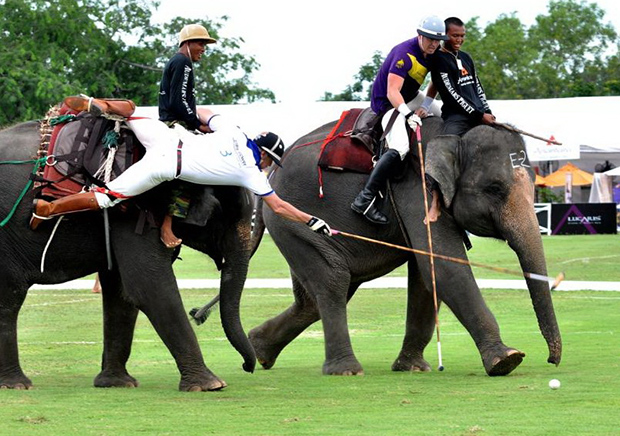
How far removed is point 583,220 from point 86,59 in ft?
74.7

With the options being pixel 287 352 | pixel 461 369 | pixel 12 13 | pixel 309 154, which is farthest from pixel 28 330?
pixel 12 13

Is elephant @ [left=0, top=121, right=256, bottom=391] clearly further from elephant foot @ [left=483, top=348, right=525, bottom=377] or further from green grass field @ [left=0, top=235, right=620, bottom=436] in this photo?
elephant foot @ [left=483, top=348, right=525, bottom=377]

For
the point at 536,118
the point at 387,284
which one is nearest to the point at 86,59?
the point at 536,118

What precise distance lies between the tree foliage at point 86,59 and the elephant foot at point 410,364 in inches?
1514

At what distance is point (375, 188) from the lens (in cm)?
1382

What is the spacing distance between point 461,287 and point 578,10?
112 meters

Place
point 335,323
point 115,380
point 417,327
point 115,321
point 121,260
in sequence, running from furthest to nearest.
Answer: point 417,327
point 335,323
point 115,321
point 115,380
point 121,260

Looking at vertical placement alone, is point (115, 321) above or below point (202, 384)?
above

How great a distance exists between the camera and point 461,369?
45.2 feet

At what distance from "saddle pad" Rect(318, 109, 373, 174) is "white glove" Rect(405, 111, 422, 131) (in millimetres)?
725

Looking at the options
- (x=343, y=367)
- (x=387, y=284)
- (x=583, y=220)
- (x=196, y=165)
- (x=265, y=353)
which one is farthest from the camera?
(x=583, y=220)

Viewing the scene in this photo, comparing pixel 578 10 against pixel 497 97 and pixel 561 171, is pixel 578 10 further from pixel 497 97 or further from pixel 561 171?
pixel 561 171

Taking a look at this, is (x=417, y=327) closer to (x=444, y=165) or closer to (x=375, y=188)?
(x=375, y=188)

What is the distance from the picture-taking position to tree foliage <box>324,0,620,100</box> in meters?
106
